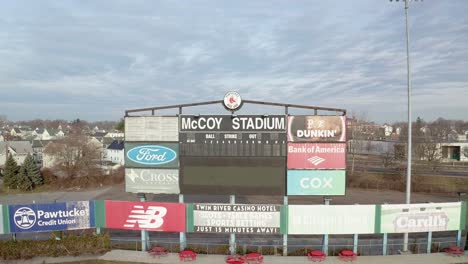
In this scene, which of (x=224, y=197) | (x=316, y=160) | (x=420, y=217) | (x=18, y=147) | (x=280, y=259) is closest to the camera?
(x=316, y=160)

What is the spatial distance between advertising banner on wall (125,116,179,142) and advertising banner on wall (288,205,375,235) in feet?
25.2

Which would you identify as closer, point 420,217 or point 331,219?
point 331,219

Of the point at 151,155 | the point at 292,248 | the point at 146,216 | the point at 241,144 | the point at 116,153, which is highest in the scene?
the point at 241,144

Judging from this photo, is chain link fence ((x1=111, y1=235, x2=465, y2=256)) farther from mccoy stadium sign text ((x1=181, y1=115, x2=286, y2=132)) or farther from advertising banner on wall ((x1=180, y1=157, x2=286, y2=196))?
mccoy stadium sign text ((x1=181, y1=115, x2=286, y2=132))

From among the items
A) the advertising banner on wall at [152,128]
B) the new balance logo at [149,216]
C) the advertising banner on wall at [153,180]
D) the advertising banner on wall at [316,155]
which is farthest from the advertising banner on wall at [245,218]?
the advertising banner on wall at [152,128]

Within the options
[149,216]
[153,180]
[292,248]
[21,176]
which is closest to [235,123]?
[153,180]

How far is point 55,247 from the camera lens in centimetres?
1662

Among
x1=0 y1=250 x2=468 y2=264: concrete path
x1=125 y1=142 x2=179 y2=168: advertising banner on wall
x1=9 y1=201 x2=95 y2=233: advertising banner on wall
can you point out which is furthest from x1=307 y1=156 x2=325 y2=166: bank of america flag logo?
x1=9 y1=201 x2=95 y2=233: advertising banner on wall

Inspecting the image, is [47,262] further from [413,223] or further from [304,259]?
[413,223]

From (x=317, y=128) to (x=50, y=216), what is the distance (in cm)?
1561

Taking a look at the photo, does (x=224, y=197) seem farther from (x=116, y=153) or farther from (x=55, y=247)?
(x=116, y=153)

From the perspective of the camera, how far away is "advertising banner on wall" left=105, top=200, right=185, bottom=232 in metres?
17.2

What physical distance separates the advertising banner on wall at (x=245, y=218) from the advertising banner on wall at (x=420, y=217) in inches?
237

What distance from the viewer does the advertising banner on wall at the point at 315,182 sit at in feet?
52.3
